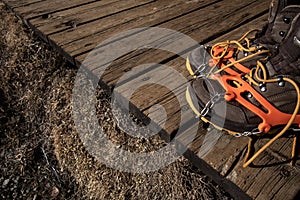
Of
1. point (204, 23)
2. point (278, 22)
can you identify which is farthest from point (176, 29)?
point (278, 22)

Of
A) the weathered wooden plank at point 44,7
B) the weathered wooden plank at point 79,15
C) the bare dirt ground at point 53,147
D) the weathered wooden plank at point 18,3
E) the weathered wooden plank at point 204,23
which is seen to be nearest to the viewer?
the bare dirt ground at point 53,147

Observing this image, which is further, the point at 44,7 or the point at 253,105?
the point at 44,7

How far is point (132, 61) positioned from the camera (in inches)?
66.5

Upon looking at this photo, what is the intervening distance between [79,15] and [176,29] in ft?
2.30

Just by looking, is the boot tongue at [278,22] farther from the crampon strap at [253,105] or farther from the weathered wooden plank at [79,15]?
the weathered wooden plank at [79,15]

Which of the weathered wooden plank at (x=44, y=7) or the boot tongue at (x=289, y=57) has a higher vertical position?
the boot tongue at (x=289, y=57)

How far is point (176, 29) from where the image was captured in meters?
1.98

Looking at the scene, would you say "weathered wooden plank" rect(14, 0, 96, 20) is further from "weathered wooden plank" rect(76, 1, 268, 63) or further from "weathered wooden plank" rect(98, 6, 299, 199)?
"weathered wooden plank" rect(98, 6, 299, 199)

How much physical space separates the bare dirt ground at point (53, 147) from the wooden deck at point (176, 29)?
0.81ft

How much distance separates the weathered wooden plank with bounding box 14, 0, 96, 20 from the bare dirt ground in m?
0.18

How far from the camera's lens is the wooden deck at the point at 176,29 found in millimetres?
1147

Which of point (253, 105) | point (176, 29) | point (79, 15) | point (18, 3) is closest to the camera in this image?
point (253, 105)

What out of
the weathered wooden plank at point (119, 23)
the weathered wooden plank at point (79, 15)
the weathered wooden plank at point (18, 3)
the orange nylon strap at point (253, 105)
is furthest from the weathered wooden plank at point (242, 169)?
the weathered wooden plank at point (18, 3)

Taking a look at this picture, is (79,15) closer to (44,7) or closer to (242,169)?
(44,7)
